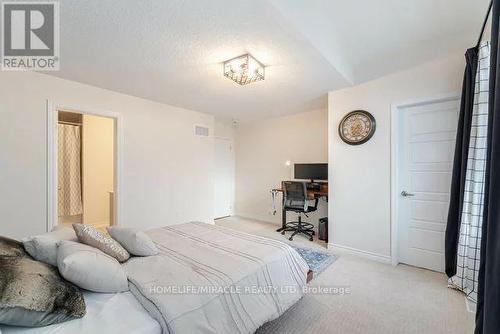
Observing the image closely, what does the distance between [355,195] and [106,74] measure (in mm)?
3559

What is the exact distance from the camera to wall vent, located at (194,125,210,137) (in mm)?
4473

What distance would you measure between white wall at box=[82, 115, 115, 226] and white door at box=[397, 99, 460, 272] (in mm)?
4934

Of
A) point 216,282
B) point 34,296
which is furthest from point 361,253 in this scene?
point 34,296

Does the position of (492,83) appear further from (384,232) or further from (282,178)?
(282,178)

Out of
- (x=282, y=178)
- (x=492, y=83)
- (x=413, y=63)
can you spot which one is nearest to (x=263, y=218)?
(x=282, y=178)

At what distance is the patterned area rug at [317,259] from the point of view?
2.73 metres

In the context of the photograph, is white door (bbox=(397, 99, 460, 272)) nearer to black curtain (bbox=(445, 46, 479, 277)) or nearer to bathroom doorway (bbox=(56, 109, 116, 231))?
black curtain (bbox=(445, 46, 479, 277))

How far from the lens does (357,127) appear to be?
3.13 m

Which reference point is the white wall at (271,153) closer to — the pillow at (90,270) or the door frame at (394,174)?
the door frame at (394,174)

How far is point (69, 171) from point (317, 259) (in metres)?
4.63

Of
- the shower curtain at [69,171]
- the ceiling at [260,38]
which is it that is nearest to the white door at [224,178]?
the ceiling at [260,38]

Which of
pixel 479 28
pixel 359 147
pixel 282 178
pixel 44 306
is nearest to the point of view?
pixel 44 306

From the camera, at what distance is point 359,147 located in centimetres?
314

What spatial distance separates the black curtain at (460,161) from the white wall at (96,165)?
17.2 ft
